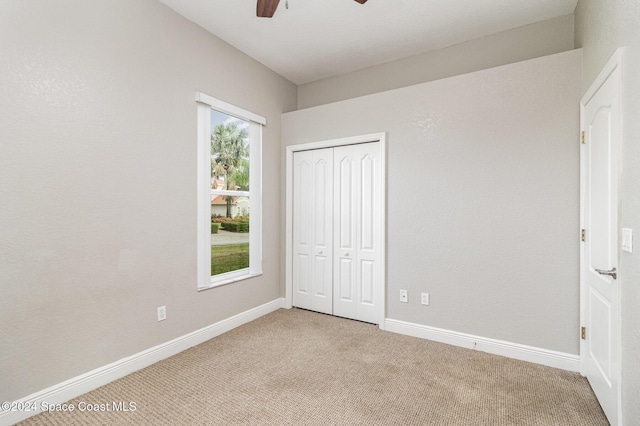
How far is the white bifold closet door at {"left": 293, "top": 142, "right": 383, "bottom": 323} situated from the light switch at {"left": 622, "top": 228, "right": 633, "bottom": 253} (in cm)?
197

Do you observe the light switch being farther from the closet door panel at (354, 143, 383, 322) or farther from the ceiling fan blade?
the ceiling fan blade

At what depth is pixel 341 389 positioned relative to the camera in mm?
2203

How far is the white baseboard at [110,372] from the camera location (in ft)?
6.21

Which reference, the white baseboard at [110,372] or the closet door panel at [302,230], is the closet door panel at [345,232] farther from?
the white baseboard at [110,372]

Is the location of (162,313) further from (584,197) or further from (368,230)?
(584,197)

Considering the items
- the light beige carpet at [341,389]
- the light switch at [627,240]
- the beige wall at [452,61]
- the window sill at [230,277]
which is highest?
the beige wall at [452,61]

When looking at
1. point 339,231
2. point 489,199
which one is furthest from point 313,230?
point 489,199

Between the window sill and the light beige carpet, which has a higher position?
the window sill

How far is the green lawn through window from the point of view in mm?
3268

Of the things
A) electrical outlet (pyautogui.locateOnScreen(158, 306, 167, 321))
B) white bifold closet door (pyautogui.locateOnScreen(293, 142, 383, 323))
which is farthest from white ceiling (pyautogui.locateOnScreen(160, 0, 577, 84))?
electrical outlet (pyautogui.locateOnScreen(158, 306, 167, 321))

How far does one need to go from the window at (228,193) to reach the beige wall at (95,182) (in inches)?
5.2

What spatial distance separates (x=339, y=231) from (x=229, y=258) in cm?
132

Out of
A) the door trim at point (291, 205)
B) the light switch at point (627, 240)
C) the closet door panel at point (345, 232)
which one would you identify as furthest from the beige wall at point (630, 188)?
the closet door panel at point (345, 232)

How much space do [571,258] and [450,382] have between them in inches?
55.2
